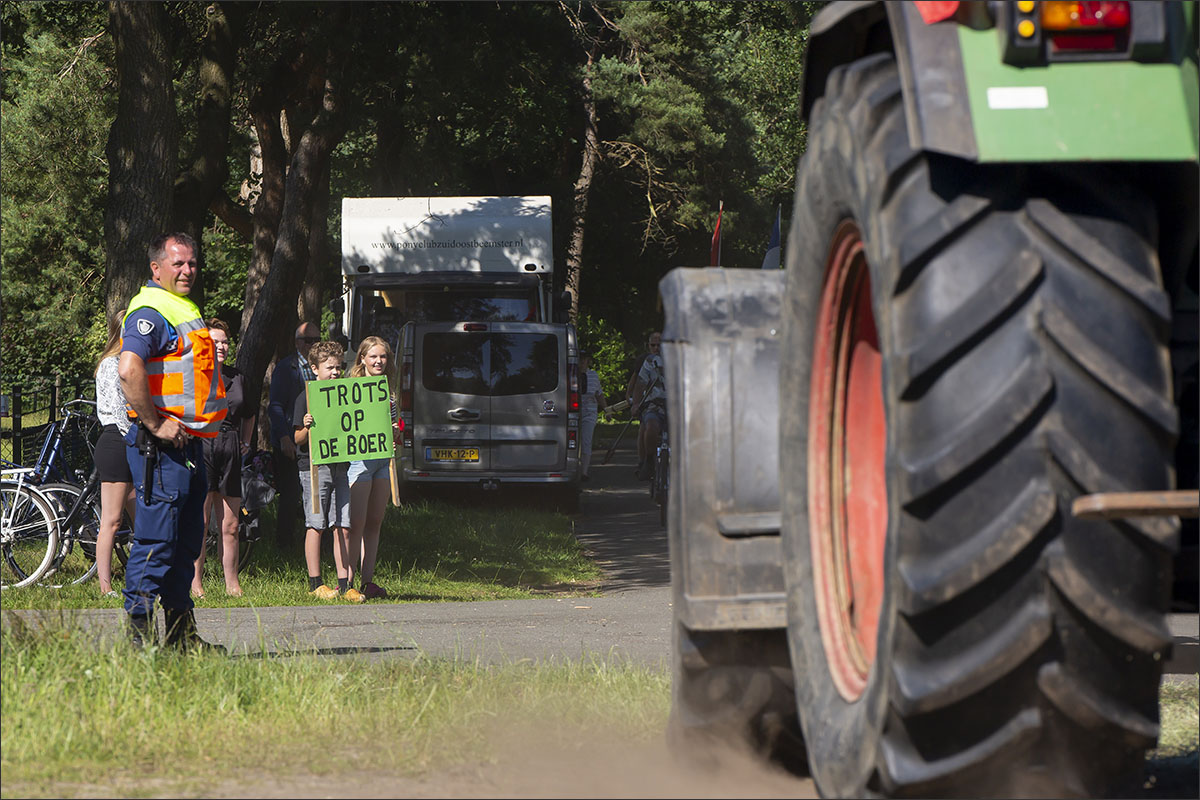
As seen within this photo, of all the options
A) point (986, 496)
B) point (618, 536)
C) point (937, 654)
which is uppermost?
point (986, 496)

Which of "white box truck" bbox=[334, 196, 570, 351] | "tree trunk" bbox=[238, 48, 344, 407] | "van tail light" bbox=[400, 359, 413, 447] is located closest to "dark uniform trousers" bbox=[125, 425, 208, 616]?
"tree trunk" bbox=[238, 48, 344, 407]

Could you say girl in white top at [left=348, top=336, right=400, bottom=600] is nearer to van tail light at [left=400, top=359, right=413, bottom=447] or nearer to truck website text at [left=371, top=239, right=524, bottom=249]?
van tail light at [left=400, top=359, right=413, bottom=447]

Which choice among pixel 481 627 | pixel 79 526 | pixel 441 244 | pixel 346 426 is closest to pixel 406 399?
pixel 441 244

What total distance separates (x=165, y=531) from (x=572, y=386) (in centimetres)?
1163

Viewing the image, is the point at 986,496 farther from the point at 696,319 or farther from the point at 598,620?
the point at 598,620

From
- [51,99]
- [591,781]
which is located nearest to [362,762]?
[591,781]

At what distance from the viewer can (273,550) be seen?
13227 millimetres

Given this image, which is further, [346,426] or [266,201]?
[266,201]

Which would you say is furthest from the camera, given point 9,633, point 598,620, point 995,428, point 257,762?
point 598,620

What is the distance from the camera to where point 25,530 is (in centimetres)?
1137

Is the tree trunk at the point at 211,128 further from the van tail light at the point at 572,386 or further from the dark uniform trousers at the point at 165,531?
the dark uniform trousers at the point at 165,531

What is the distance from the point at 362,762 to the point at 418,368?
14.0 m

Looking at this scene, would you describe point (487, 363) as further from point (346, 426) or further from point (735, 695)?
point (735, 695)

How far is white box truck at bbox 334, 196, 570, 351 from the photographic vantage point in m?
20.6
